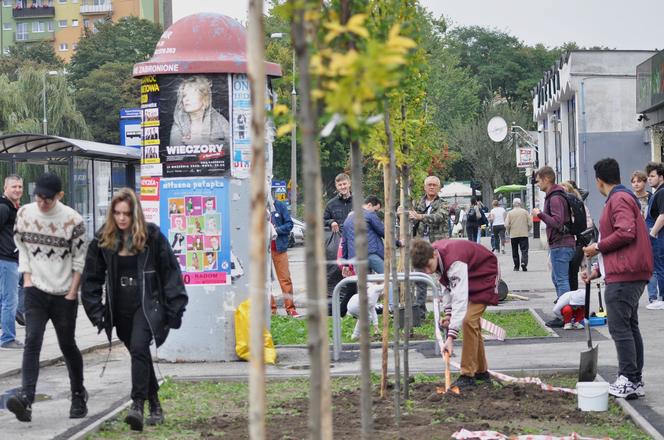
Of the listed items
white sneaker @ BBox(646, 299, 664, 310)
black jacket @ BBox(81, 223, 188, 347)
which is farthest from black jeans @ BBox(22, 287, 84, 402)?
white sneaker @ BBox(646, 299, 664, 310)

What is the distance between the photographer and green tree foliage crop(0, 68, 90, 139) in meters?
61.2

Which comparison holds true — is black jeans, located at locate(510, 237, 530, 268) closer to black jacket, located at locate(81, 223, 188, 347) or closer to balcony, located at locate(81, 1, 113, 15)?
black jacket, located at locate(81, 223, 188, 347)

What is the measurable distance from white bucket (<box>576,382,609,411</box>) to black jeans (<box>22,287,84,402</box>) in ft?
12.3

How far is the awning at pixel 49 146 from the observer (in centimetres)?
2220

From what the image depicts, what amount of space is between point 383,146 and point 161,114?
3.69 m

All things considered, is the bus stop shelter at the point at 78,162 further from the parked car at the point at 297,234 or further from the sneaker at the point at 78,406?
the parked car at the point at 297,234

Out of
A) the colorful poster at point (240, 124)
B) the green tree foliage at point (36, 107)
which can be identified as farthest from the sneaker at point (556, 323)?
the green tree foliage at point (36, 107)

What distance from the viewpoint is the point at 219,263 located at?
12055mm

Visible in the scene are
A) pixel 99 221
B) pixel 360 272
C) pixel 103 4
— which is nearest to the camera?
pixel 360 272

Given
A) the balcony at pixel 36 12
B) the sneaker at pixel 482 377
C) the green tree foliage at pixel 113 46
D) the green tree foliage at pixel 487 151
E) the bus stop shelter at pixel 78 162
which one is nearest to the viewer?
the sneaker at pixel 482 377

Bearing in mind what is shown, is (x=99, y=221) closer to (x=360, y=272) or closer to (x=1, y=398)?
(x=1, y=398)

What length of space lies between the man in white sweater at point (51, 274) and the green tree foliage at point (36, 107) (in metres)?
52.8

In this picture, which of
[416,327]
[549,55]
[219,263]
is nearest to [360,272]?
[219,263]

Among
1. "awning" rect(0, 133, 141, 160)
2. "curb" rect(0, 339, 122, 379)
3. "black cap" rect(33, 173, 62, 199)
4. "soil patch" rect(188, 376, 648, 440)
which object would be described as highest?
"awning" rect(0, 133, 141, 160)
